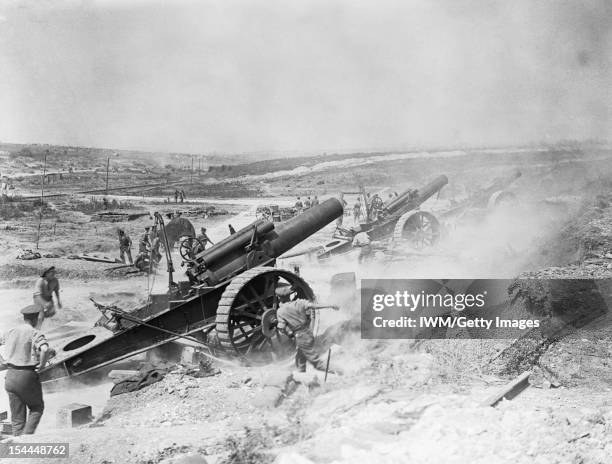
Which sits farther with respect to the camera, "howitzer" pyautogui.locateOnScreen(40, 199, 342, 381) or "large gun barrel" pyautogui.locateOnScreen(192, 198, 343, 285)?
"large gun barrel" pyautogui.locateOnScreen(192, 198, 343, 285)

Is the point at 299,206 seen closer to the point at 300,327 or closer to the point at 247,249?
the point at 247,249

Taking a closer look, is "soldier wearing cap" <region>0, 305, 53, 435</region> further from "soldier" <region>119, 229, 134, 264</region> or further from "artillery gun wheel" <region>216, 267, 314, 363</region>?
"soldier" <region>119, 229, 134, 264</region>

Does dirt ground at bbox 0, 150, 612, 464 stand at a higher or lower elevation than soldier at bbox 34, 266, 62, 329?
lower

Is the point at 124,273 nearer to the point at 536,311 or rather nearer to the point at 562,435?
the point at 536,311

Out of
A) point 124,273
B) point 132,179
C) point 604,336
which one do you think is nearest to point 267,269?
point 604,336

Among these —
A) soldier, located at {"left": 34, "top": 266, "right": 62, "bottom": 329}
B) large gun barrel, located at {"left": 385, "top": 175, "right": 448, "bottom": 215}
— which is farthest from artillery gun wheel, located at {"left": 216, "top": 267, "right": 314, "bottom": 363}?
large gun barrel, located at {"left": 385, "top": 175, "right": 448, "bottom": 215}

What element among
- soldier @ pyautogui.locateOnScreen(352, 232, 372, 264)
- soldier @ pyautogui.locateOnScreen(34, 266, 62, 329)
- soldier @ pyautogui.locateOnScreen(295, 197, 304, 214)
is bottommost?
soldier @ pyautogui.locateOnScreen(34, 266, 62, 329)

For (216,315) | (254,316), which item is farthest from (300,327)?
(216,315)
